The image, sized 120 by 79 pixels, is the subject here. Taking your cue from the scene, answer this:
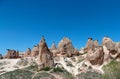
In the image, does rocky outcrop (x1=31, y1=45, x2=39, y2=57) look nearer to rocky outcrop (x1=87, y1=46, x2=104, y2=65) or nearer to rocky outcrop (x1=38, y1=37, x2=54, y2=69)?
rocky outcrop (x1=38, y1=37, x2=54, y2=69)

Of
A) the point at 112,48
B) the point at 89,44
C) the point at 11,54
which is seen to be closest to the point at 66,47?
the point at 89,44

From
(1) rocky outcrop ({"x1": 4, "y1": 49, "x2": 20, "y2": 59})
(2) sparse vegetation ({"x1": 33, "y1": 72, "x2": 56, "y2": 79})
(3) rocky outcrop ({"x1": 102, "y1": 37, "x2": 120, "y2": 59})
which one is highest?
(1) rocky outcrop ({"x1": 4, "y1": 49, "x2": 20, "y2": 59})

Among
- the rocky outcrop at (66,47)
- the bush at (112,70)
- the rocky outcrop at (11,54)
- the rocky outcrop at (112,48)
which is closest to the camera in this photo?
the bush at (112,70)

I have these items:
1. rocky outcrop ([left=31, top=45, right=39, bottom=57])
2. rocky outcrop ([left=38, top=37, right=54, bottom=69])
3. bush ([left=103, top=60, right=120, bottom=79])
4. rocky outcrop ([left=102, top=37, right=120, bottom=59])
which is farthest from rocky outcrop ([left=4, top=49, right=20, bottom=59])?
bush ([left=103, top=60, right=120, bottom=79])

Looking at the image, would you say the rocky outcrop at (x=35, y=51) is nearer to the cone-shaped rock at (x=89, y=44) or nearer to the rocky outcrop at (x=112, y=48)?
the cone-shaped rock at (x=89, y=44)

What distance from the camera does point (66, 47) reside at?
74.7 metres

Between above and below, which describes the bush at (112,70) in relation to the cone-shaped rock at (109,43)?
below

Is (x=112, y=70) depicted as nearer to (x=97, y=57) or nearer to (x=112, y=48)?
(x=97, y=57)

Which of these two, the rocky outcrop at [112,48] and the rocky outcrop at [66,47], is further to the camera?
the rocky outcrop at [66,47]

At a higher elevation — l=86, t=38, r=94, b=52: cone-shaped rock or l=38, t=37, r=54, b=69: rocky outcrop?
l=86, t=38, r=94, b=52: cone-shaped rock

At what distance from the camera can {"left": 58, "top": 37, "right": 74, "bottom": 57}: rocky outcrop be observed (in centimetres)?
7388

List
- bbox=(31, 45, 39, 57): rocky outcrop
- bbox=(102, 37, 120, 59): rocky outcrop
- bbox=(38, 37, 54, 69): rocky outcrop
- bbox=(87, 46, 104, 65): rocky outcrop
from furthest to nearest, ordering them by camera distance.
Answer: bbox=(31, 45, 39, 57): rocky outcrop → bbox=(102, 37, 120, 59): rocky outcrop → bbox=(87, 46, 104, 65): rocky outcrop → bbox=(38, 37, 54, 69): rocky outcrop

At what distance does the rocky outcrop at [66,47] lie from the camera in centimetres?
7388

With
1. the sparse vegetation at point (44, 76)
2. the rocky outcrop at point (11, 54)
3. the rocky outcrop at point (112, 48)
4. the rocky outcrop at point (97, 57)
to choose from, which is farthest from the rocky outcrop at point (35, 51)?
the rocky outcrop at point (112, 48)
